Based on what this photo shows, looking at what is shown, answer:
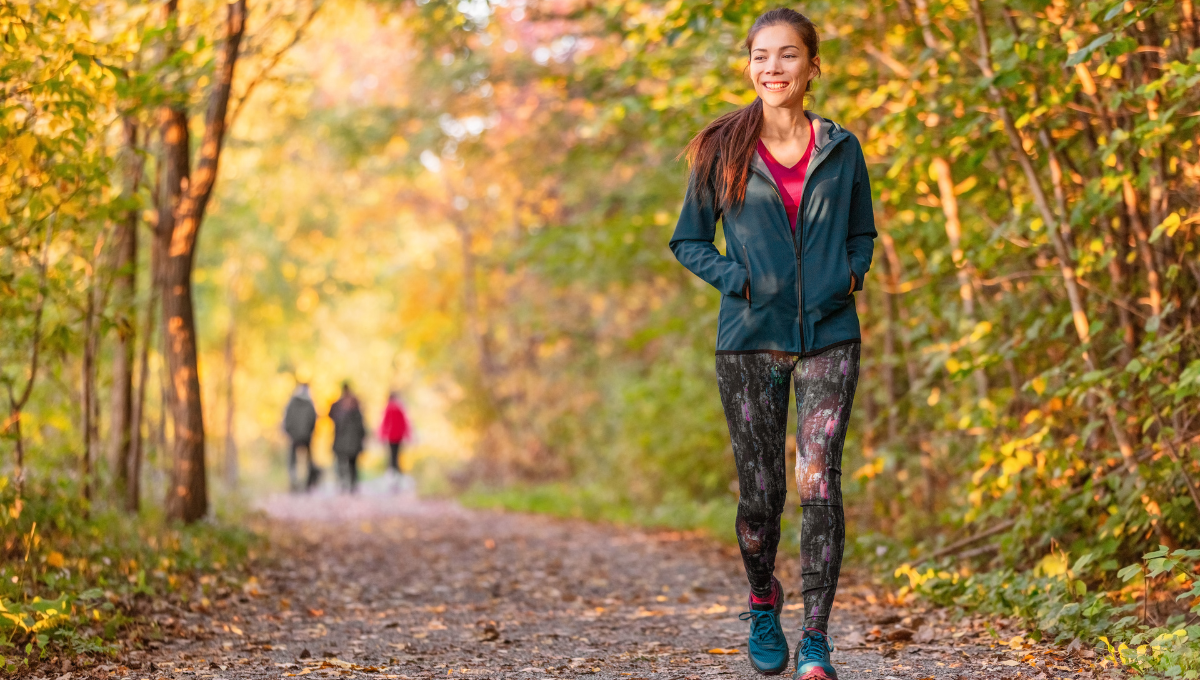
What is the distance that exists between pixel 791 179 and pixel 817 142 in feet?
0.50

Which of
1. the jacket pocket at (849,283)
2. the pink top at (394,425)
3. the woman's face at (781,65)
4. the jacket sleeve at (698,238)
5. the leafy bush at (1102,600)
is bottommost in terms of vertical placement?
the leafy bush at (1102,600)

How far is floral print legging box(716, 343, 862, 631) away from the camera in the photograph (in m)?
3.43

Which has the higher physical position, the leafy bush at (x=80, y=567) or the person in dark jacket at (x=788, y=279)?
the person in dark jacket at (x=788, y=279)

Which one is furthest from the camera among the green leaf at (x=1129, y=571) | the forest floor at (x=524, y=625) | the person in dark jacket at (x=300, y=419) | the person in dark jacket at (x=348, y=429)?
the person in dark jacket at (x=348, y=429)

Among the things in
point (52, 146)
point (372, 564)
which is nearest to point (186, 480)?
point (372, 564)

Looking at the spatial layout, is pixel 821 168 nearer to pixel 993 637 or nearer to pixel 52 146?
pixel 993 637

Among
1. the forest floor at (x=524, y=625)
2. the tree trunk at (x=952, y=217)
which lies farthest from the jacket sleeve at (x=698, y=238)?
the tree trunk at (x=952, y=217)

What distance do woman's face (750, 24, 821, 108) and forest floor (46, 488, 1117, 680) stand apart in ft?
6.68

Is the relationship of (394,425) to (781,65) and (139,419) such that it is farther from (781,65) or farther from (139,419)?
(781,65)

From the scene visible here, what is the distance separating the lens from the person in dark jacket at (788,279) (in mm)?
3434

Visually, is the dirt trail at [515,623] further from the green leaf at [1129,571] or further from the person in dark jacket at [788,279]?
the person in dark jacket at [788,279]

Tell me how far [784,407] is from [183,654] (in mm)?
2734

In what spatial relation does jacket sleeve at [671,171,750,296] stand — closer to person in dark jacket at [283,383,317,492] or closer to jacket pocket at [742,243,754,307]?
jacket pocket at [742,243,754,307]

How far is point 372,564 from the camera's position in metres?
8.02
